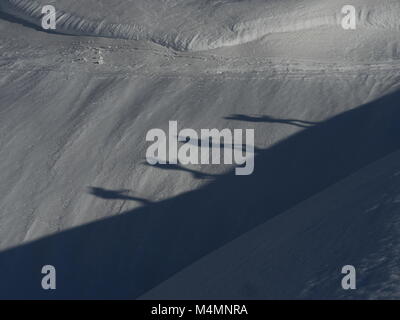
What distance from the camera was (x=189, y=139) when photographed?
894 centimetres

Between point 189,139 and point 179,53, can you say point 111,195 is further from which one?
point 179,53

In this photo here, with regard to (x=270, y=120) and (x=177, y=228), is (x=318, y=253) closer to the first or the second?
(x=177, y=228)

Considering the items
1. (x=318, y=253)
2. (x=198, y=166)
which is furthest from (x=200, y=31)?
(x=318, y=253)

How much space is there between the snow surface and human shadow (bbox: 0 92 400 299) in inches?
0.7

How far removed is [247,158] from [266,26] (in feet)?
9.08

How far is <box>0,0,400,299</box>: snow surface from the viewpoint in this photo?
272 inches

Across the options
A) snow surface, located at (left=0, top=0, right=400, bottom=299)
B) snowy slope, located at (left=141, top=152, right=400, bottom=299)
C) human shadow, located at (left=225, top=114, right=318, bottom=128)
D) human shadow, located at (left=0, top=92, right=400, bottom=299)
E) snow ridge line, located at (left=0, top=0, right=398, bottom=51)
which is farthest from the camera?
snow ridge line, located at (left=0, top=0, right=398, bottom=51)

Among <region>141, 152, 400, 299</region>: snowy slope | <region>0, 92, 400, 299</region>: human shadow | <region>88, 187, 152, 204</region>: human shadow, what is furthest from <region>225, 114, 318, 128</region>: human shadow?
<region>88, 187, 152, 204</region>: human shadow

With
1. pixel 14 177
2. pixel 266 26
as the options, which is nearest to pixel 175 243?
pixel 14 177

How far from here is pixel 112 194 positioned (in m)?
8.44

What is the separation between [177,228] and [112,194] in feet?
3.47

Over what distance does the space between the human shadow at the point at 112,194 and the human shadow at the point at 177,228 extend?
0.20 m

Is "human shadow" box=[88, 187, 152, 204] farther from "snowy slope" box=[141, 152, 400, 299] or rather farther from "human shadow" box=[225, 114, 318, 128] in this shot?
"human shadow" box=[225, 114, 318, 128]

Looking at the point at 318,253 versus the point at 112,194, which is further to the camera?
the point at 112,194
